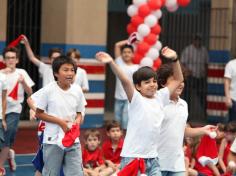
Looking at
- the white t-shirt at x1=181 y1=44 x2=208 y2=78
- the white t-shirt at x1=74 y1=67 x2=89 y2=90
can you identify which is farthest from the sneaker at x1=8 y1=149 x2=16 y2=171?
the white t-shirt at x1=181 y1=44 x2=208 y2=78

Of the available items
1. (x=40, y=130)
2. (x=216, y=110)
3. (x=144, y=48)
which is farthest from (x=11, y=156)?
(x=216, y=110)

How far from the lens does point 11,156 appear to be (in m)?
11.5

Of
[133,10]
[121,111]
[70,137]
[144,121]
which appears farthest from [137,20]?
[144,121]

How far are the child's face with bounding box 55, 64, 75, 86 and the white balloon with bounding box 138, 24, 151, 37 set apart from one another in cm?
475

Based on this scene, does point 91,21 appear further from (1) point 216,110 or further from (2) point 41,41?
(1) point 216,110

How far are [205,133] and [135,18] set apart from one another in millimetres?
5938

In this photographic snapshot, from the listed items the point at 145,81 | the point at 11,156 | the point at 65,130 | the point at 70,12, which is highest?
the point at 70,12

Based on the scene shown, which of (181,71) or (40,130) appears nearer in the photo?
(181,71)

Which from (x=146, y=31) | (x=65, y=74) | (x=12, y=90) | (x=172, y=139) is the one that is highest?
(x=146, y=31)

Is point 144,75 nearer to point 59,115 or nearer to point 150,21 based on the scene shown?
point 59,115

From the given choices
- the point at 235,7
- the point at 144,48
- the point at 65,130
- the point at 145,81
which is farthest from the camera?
the point at 235,7

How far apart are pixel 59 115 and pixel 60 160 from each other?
0.47 m

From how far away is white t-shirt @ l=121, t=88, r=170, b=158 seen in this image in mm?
7406

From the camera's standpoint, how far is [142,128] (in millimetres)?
7414
